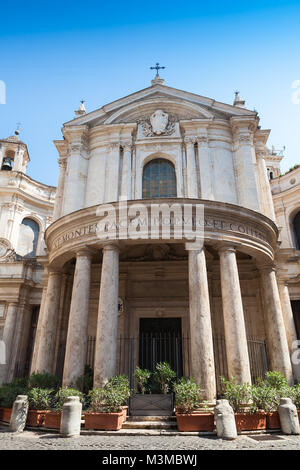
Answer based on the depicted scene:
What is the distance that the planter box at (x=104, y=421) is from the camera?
8.34 m

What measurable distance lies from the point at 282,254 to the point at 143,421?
894 centimetres

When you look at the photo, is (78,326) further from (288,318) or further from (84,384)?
(288,318)

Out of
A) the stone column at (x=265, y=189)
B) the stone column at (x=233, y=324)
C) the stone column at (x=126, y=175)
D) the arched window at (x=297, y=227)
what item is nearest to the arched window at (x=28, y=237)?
the stone column at (x=126, y=175)

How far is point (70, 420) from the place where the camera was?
795cm

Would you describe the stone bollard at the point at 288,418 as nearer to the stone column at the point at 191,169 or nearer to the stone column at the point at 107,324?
the stone column at the point at 107,324

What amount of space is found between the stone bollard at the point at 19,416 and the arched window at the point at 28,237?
15293 mm

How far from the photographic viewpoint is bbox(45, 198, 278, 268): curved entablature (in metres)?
11.2

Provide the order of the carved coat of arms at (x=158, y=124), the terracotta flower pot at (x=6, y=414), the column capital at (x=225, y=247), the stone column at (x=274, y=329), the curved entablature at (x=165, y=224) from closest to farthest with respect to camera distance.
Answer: the terracotta flower pot at (x=6, y=414) → the curved entablature at (x=165, y=224) → the column capital at (x=225, y=247) → the stone column at (x=274, y=329) → the carved coat of arms at (x=158, y=124)

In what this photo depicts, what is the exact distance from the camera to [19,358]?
54.1 feet

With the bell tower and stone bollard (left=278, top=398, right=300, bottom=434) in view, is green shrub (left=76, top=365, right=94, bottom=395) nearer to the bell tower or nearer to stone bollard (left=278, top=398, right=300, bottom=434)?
stone bollard (left=278, top=398, right=300, bottom=434)

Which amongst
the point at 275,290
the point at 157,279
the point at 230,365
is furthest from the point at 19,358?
the point at 275,290

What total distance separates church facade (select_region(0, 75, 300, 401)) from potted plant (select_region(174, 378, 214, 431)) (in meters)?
0.66

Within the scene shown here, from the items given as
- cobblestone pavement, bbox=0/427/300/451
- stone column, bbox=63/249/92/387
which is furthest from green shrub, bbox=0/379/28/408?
cobblestone pavement, bbox=0/427/300/451
